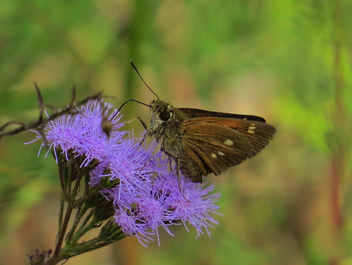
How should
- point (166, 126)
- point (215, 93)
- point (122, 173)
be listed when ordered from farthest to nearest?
1. point (215, 93)
2. point (166, 126)
3. point (122, 173)

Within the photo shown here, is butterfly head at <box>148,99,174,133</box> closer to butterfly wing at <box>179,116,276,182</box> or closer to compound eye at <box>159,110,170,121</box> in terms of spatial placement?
compound eye at <box>159,110,170,121</box>

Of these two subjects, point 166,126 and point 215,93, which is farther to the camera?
point 215,93

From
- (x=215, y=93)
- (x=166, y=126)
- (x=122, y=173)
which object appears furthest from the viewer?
(x=215, y=93)

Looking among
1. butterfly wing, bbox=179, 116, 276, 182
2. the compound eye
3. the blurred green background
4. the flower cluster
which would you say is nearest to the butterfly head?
the compound eye

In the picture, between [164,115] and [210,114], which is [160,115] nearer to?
[164,115]

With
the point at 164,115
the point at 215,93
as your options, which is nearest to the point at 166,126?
the point at 164,115

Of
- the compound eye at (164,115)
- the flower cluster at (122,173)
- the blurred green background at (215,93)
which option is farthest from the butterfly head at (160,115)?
the blurred green background at (215,93)


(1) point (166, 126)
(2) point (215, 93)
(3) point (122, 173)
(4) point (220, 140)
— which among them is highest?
(2) point (215, 93)
